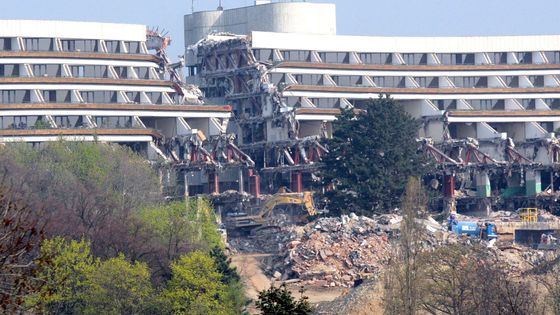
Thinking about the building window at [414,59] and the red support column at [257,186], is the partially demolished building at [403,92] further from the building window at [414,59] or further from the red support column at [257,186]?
the red support column at [257,186]

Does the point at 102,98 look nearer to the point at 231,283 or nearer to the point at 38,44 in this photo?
the point at 38,44

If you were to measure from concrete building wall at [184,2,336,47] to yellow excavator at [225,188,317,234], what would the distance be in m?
29.2

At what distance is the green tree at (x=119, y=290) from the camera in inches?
3588

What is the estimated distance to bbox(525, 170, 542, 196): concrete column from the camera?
15525 cm

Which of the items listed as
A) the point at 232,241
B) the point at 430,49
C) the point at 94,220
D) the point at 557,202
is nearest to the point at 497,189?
the point at 557,202

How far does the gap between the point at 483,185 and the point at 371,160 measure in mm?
19371

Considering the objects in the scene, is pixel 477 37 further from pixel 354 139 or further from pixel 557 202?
pixel 354 139

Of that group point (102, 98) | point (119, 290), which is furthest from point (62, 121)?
point (119, 290)

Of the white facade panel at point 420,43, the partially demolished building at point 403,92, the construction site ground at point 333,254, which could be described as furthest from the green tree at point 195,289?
the white facade panel at point 420,43

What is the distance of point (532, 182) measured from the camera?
155875 millimetres

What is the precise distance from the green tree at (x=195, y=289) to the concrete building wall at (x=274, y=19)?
260ft

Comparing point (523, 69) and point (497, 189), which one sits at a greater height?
point (523, 69)

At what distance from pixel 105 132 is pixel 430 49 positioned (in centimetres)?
3732

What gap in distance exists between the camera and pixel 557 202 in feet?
505
